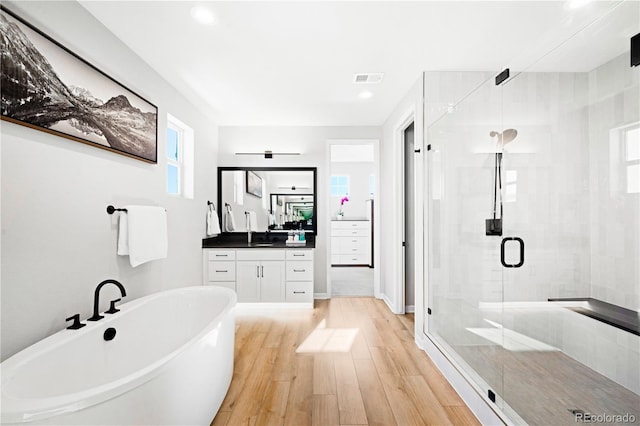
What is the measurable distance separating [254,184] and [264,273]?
4.30 feet

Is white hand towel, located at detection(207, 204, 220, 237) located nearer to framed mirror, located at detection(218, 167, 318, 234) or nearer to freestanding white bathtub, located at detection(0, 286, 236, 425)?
framed mirror, located at detection(218, 167, 318, 234)

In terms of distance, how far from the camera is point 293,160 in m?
4.33

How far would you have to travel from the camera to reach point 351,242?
677 centimetres

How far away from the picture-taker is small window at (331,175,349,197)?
281 inches

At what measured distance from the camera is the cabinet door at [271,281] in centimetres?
379

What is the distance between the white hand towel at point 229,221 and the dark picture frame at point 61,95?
1.88 m

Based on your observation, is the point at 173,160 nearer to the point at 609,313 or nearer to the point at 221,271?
the point at 221,271

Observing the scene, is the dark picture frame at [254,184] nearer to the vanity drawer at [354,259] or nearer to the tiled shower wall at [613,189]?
the vanity drawer at [354,259]

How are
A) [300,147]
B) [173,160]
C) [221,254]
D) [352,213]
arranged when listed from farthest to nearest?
[352,213] < [300,147] < [221,254] < [173,160]

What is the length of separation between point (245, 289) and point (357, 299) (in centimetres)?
158

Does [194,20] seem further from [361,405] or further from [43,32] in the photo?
[361,405]

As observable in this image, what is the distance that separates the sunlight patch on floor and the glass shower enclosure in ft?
3.20

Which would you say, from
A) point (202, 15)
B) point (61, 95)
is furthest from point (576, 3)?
point (61, 95)

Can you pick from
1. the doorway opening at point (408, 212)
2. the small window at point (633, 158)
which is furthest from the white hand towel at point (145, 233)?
the small window at point (633, 158)
